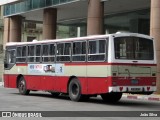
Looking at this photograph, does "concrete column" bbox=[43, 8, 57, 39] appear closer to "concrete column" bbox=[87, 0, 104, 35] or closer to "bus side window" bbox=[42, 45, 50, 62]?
"concrete column" bbox=[87, 0, 104, 35]

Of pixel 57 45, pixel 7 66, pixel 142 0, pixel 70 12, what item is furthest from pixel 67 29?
pixel 57 45

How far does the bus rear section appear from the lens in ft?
62.5

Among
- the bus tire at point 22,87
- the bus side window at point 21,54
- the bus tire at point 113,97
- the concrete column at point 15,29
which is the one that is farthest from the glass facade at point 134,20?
the bus tire at point 113,97

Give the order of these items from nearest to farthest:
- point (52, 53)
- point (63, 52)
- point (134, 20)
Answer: point (63, 52), point (52, 53), point (134, 20)

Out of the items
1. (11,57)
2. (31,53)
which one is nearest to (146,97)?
(31,53)

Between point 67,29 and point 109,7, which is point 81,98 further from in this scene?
point 67,29

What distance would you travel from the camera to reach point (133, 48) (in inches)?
773

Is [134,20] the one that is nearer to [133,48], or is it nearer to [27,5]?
[27,5]

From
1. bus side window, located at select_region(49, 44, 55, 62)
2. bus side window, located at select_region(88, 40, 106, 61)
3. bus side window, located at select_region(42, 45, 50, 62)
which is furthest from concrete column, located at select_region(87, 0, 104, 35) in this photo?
bus side window, located at select_region(88, 40, 106, 61)

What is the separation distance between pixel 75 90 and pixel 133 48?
3.64 metres

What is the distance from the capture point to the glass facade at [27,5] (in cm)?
4028

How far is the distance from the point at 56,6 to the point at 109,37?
21708 mm

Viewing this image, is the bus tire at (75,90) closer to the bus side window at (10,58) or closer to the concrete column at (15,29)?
the bus side window at (10,58)

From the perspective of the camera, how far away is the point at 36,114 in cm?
1521
